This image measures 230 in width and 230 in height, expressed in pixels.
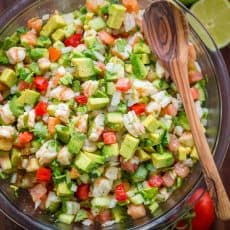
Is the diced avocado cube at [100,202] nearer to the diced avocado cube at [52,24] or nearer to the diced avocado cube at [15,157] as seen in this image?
the diced avocado cube at [15,157]

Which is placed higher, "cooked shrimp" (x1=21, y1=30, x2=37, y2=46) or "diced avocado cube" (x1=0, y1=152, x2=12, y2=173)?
"cooked shrimp" (x1=21, y1=30, x2=37, y2=46)

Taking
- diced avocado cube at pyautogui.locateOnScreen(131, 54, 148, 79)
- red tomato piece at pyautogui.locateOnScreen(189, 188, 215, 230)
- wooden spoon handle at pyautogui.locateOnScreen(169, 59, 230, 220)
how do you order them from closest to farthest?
wooden spoon handle at pyautogui.locateOnScreen(169, 59, 230, 220)
diced avocado cube at pyautogui.locateOnScreen(131, 54, 148, 79)
red tomato piece at pyautogui.locateOnScreen(189, 188, 215, 230)

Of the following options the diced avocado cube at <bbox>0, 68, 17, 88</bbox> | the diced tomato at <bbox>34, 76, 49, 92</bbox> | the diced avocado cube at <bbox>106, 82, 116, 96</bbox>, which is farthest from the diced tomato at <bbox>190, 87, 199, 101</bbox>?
the diced avocado cube at <bbox>0, 68, 17, 88</bbox>

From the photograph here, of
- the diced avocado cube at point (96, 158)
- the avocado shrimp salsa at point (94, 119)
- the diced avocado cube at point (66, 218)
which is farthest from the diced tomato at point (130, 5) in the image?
the diced avocado cube at point (66, 218)

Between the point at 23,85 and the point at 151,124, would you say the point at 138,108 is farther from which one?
the point at 23,85

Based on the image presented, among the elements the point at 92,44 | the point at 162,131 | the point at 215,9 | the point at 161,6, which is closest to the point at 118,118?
Answer: the point at 162,131

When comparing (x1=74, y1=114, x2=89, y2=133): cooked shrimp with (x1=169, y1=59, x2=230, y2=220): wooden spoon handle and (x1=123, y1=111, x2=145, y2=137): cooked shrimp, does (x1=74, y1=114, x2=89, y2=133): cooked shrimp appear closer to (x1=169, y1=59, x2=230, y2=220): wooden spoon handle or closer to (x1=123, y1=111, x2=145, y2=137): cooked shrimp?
(x1=123, y1=111, x2=145, y2=137): cooked shrimp

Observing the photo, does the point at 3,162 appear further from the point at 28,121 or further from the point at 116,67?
the point at 116,67

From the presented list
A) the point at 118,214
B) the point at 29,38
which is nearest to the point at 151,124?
the point at 118,214
